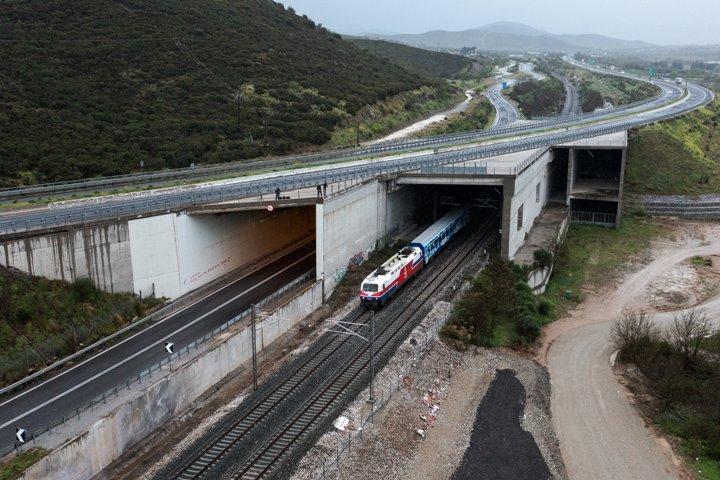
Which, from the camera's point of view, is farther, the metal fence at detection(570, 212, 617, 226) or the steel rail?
the metal fence at detection(570, 212, 617, 226)

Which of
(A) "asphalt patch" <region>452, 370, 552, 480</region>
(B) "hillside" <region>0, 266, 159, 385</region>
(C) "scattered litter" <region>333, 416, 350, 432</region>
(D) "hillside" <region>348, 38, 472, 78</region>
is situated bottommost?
(A) "asphalt patch" <region>452, 370, 552, 480</region>

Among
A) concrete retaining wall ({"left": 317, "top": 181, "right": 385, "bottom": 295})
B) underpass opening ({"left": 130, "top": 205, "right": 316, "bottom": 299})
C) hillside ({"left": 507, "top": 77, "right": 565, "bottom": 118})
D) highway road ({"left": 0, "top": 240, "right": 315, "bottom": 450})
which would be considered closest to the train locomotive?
concrete retaining wall ({"left": 317, "top": 181, "right": 385, "bottom": 295})

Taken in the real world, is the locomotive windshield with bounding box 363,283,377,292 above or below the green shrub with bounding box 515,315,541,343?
above

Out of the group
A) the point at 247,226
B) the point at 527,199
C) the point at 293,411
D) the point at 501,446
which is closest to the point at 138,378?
the point at 293,411

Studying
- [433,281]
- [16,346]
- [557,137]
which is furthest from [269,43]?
[16,346]

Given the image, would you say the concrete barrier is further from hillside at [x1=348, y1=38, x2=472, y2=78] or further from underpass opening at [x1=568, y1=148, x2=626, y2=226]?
hillside at [x1=348, y1=38, x2=472, y2=78]

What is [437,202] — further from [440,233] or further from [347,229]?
[347,229]

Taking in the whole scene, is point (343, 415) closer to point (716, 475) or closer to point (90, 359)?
point (90, 359)

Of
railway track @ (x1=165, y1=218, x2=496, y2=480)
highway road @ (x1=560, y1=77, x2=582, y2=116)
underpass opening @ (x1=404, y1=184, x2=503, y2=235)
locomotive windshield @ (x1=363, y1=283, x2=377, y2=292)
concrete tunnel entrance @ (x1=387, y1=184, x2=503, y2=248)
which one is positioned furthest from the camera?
highway road @ (x1=560, y1=77, x2=582, y2=116)

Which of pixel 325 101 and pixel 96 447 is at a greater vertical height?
pixel 325 101
